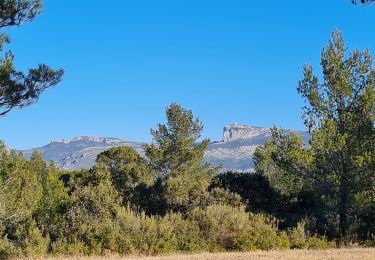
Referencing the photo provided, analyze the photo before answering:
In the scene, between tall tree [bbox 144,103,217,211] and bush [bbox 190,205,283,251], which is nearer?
bush [bbox 190,205,283,251]

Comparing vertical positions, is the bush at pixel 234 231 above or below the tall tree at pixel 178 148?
below

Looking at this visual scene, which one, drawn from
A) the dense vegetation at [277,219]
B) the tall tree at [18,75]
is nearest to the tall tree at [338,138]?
the dense vegetation at [277,219]

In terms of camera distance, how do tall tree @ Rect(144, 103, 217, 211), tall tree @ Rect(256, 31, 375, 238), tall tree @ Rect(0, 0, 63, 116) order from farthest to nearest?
tall tree @ Rect(144, 103, 217, 211) → tall tree @ Rect(256, 31, 375, 238) → tall tree @ Rect(0, 0, 63, 116)

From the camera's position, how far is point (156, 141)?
53.0 metres

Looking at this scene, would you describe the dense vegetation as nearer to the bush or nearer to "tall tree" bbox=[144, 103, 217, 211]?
the bush

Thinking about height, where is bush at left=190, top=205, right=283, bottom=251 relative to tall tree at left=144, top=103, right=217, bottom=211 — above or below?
below

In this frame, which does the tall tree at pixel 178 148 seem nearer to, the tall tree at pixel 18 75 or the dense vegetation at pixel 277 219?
the dense vegetation at pixel 277 219

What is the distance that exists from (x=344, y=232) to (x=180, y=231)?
900 centimetres

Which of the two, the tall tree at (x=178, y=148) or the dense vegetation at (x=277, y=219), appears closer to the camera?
the dense vegetation at (x=277, y=219)

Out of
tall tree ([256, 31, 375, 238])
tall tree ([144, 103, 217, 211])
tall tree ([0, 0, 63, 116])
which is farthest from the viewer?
tall tree ([144, 103, 217, 211])

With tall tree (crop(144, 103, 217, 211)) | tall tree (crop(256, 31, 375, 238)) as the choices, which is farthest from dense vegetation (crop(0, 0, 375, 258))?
tall tree (crop(144, 103, 217, 211))

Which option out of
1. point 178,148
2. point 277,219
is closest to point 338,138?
point 277,219

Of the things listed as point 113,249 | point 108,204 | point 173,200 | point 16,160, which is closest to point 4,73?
point 113,249

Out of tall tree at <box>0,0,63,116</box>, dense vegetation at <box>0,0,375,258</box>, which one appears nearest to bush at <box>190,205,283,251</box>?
dense vegetation at <box>0,0,375,258</box>
